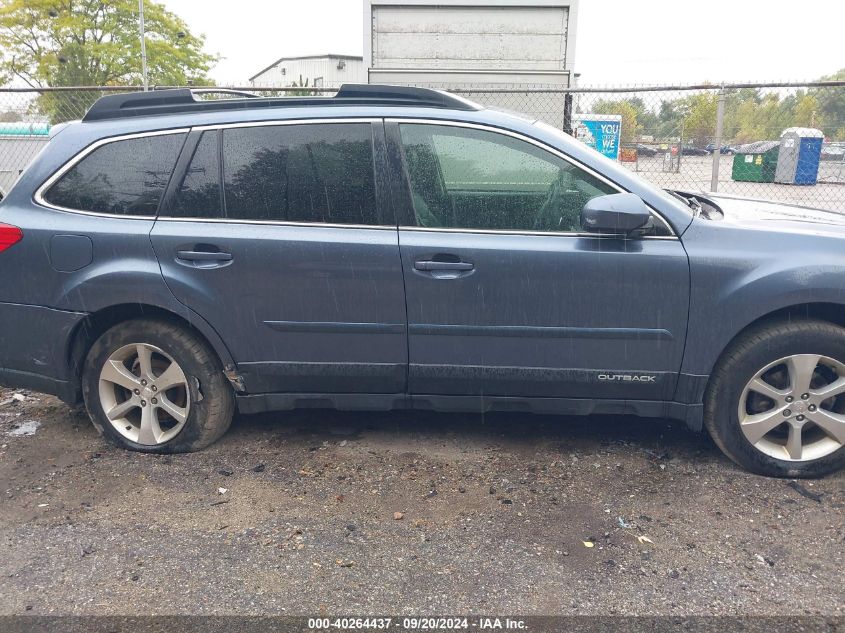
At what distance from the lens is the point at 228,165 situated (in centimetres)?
343

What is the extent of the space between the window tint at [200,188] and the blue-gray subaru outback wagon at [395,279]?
11 millimetres

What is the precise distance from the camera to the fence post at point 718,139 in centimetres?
721

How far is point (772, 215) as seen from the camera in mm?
3533

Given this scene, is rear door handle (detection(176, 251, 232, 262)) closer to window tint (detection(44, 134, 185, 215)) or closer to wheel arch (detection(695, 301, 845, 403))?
window tint (detection(44, 134, 185, 215))

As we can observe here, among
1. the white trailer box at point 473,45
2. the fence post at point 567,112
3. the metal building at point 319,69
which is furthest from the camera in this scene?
the metal building at point 319,69

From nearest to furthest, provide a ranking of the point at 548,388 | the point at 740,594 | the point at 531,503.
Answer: the point at 740,594 → the point at 531,503 → the point at 548,388

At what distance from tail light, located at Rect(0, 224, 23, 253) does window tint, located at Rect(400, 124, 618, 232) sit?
1982 millimetres

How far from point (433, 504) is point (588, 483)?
77 centimetres

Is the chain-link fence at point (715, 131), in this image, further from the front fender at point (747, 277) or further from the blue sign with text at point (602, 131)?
the front fender at point (747, 277)

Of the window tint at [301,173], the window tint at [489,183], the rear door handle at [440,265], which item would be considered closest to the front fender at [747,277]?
the window tint at [489,183]

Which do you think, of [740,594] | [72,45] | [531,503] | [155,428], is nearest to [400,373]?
[531,503]

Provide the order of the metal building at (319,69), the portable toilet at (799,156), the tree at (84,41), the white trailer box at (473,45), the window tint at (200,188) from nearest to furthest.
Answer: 1. the window tint at (200,188)
2. the portable toilet at (799,156)
3. the white trailer box at (473,45)
4. the tree at (84,41)
5. the metal building at (319,69)

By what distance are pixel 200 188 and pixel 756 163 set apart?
6.94 meters

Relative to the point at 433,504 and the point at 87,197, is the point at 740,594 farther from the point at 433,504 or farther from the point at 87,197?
the point at 87,197
